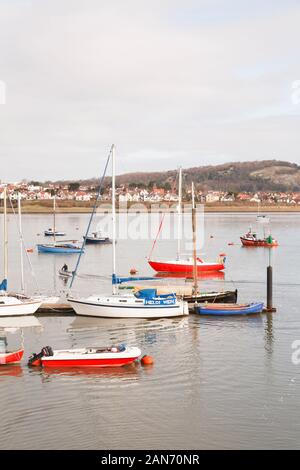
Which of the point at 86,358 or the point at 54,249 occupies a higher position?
the point at 86,358

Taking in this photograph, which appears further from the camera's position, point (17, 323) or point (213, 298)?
point (213, 298)

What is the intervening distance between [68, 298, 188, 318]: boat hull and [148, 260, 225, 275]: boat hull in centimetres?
2150

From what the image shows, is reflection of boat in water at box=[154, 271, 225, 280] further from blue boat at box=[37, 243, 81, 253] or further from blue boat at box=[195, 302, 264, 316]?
blue boat at box=[37, 243, 81, 253]

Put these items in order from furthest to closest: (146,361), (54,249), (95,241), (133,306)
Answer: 1. (95,241)
2. (54,249)
3. (133,306)
4. (146,361)

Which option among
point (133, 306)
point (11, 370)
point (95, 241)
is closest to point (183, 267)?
point (133, 306)

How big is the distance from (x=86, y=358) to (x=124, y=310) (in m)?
8.94

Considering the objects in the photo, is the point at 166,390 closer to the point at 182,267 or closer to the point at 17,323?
the point at 17,323

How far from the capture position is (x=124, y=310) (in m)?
33.2

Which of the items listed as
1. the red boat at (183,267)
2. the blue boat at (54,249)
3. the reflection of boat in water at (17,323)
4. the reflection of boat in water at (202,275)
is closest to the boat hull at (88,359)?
the reflection of boat in water at (17,323)

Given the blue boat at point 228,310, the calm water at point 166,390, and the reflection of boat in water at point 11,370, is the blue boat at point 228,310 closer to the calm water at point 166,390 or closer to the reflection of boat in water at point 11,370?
the calm water at point 166,390

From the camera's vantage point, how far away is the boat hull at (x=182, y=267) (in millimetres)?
55438

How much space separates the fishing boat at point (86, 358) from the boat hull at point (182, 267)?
3073cm
